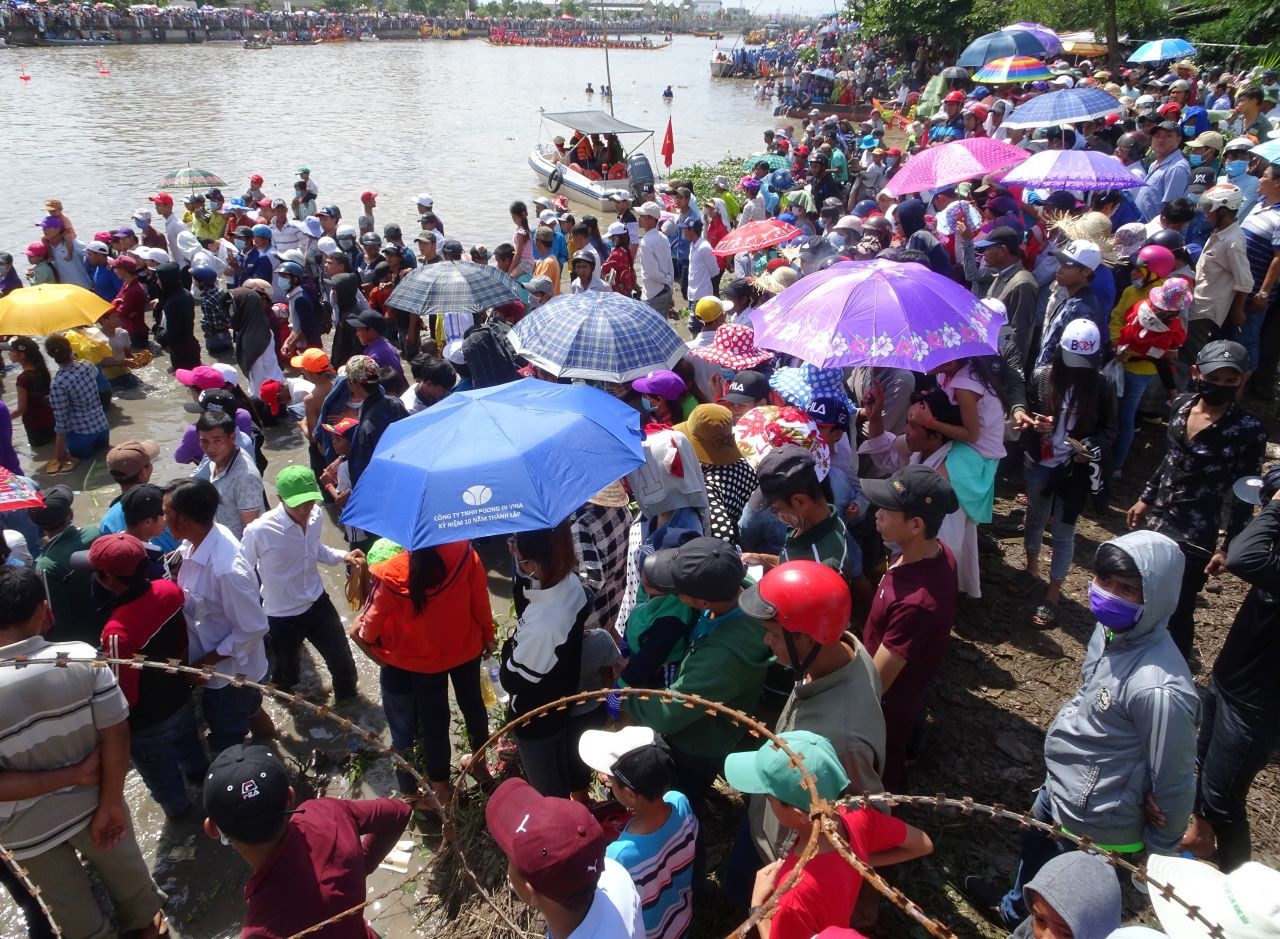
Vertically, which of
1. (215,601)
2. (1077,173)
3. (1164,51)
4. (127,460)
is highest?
(1164,51)

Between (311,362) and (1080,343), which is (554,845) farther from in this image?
(311,362)

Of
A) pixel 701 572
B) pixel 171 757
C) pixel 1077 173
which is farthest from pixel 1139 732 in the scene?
pixel 1077 173

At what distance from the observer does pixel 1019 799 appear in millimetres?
4070

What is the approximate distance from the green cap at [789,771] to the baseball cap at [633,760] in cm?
24

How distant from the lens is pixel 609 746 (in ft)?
9.01

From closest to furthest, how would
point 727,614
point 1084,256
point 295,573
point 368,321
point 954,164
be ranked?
1. point 727,614
2. point 295,573
3. point 1084,256
4. point 368,321
5. point 954,164

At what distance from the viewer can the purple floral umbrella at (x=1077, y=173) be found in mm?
7586

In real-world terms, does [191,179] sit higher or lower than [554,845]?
higher

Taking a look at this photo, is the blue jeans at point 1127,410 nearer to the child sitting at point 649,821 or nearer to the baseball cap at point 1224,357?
the baseball cap at point 1224,357

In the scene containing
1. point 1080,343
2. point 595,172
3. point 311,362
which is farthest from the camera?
point 595,172

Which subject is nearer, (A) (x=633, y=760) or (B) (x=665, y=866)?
(A) (x=633, y=760)

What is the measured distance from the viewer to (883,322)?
4.50 meters

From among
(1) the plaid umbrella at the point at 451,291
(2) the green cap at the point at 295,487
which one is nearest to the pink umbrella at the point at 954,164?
(1) the plaid umbrella at the point at 451,291

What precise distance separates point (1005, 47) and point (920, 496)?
60.3 ft
